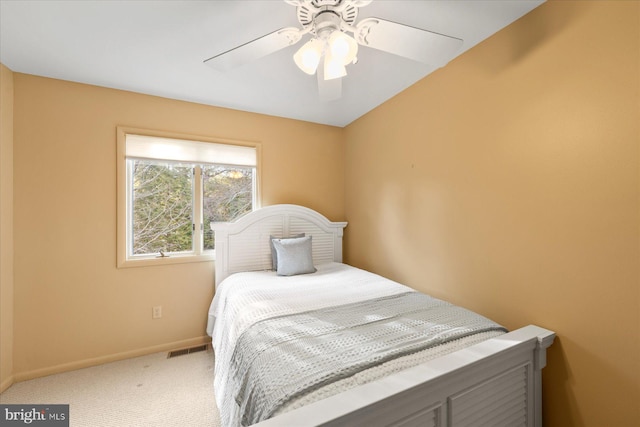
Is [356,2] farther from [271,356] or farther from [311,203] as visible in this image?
[311,203]

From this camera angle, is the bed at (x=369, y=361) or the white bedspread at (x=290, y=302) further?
the white bedspread at (x=290, y=302)

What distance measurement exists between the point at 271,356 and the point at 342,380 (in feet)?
1.13

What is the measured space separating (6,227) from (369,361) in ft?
9.09

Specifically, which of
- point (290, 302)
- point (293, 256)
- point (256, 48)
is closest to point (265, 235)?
point (293, 256)

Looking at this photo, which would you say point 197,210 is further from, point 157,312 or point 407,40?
point 407,40

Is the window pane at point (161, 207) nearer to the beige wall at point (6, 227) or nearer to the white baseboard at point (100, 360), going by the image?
the beige wall at point (6, 227)

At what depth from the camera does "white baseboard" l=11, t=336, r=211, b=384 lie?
2035mm

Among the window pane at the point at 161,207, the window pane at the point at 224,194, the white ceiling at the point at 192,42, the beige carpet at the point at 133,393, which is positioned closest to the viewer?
the white ceiling at the point at 192,42

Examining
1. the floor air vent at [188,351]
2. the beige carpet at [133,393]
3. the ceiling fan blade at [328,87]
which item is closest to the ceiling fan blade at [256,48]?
the ceiling fan blade at [328,87]

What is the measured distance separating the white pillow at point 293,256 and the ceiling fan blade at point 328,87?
1.49m

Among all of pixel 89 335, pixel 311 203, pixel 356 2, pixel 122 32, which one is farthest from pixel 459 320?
pixel 89 335

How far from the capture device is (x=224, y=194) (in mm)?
2861

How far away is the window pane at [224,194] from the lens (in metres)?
2.77

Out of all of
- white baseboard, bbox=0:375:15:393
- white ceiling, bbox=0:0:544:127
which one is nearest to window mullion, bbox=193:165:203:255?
white ceiling, bbox=0:0:544:127
